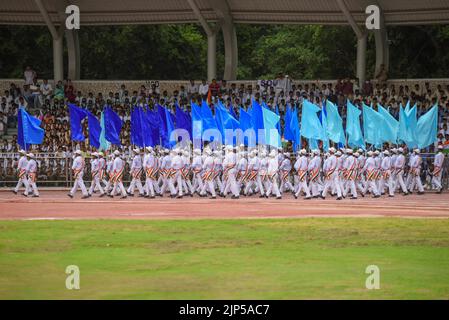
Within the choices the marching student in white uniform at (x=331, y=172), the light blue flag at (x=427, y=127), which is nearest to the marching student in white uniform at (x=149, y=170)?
the marching student in white uniform at (x=331, y=172)

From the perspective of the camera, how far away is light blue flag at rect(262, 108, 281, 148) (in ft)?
104

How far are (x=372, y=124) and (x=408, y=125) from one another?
3.50ft

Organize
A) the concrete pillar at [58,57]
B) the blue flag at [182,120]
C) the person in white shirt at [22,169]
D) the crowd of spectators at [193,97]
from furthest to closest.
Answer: the concrete pillar at [58,57]
the crowd of spectators at [193,97]
the blue flag at [182,120]
the person in white shirt at [22,169]

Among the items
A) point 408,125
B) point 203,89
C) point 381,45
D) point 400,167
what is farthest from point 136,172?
point 381,45

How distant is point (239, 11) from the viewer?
40406 mm

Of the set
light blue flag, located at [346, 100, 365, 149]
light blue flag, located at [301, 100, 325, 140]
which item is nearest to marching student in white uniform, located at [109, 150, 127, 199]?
light blue flag, located at [301, 100, 325, 140]

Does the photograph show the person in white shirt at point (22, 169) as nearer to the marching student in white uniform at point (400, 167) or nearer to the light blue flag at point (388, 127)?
the light blue flag at point (388, 127)

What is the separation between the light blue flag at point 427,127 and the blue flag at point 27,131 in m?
11.3

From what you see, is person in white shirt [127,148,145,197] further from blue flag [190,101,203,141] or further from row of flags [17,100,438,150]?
blue flag [190,101,203,141]

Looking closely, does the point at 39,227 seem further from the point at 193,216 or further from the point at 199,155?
the point at 199,155

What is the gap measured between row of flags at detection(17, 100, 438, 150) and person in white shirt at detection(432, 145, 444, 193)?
Result: 521mm

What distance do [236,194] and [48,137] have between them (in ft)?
25.2

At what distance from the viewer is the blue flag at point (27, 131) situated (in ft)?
108

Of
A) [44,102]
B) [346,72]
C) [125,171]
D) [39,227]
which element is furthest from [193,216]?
[346,72]
